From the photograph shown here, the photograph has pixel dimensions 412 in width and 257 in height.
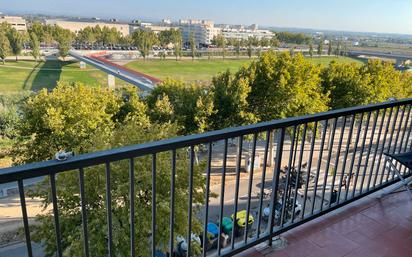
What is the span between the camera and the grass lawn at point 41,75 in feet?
141

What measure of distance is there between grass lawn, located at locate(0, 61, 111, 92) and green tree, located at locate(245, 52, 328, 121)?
31481mm

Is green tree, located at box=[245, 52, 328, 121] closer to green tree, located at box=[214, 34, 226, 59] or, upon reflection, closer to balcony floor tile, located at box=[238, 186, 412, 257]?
balcony floor tile, located at box=[238, 186, 412, 257]

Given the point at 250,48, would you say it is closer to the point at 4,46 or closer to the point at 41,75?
the point at 41,75

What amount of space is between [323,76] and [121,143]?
50.1 ft

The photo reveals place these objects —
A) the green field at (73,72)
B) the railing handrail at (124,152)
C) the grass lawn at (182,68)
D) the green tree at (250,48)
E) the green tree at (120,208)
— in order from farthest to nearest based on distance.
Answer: the green tree at (250,48) < the grass lawn at (182,68) < the green field at (73,72) < the green tree at (120,208) < the railing handrail at (124,152)

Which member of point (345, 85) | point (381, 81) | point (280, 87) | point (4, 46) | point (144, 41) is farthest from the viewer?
point (144, 41)

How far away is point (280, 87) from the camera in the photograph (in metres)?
15.9

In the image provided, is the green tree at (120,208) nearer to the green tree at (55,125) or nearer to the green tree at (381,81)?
the green tree at (55,125)

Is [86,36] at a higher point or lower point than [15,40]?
higher

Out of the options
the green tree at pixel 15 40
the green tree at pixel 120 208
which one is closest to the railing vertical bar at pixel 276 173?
the green tree at pixel 120 208

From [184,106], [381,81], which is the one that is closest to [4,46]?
[184,106]

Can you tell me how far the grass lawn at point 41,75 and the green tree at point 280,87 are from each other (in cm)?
3148

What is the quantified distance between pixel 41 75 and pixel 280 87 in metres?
45.6

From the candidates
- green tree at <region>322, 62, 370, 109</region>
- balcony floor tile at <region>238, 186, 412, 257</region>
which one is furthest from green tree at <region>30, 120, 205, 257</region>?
green tree at <region>322, 62, 370, 109</region>
